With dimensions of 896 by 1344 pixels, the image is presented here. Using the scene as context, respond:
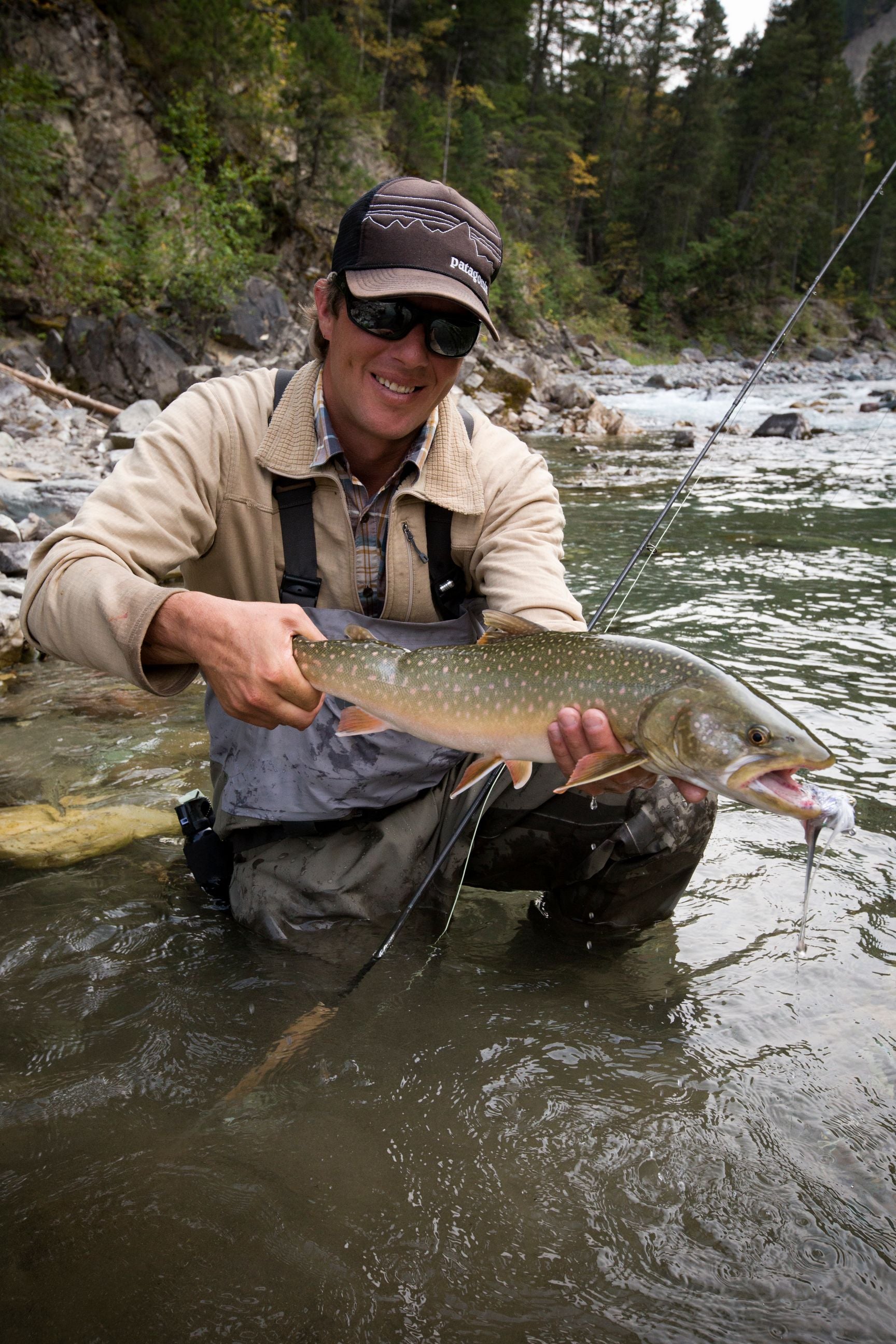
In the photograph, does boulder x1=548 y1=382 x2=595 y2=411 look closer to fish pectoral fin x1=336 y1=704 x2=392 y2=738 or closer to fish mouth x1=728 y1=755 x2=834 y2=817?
fish pectoral fin x1=336 y1=704 x2=392 y2=738

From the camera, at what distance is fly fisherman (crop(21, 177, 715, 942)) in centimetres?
271

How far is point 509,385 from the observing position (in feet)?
76.3

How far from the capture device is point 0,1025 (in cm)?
254

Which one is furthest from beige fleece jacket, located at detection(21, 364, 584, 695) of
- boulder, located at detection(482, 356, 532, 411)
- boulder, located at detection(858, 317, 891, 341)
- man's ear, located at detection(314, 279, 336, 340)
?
boulder, located at detection(858, 317, 891, 341)

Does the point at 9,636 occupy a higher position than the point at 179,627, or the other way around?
the point at 179,627

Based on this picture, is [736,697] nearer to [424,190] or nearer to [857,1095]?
[857,1095]

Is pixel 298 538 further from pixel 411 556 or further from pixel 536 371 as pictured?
pixel 536 371

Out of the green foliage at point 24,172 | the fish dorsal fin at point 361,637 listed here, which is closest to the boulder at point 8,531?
the fish dorsal fin at point 361,637

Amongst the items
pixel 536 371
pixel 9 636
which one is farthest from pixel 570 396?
pixel 9 636

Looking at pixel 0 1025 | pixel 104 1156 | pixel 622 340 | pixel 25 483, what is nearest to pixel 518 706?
pixel 104 1156

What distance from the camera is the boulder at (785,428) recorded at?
2005 centimetres

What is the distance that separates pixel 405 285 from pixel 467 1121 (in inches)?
93.8

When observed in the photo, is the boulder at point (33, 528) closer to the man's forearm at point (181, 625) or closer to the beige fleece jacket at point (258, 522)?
the beige fleece jacket at point (258, 522)

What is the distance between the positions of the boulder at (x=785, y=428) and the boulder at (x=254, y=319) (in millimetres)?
12128
